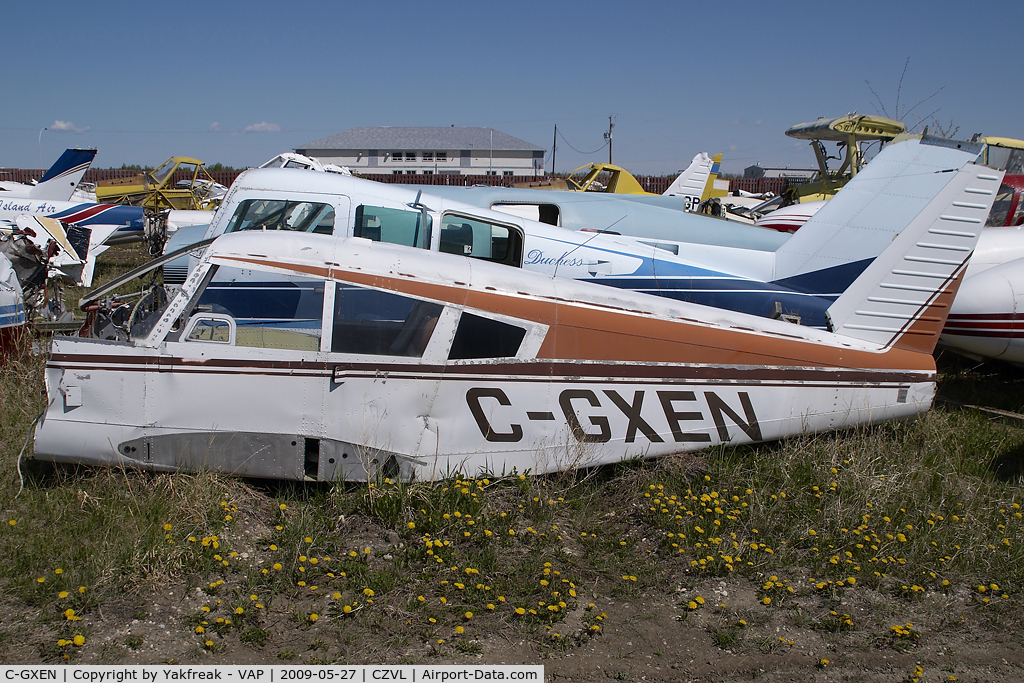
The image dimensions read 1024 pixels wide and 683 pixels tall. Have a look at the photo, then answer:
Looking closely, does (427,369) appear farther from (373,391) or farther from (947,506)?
(947,506)

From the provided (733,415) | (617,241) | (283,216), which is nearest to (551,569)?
(733,415)

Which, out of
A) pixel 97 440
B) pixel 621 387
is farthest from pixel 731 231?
pixel 97 440

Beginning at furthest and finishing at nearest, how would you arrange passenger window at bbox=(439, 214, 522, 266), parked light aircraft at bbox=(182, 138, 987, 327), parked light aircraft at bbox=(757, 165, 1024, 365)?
passenger window at bbox=(439, 214, 522, 266)
parked light aircraft at bbox=(757, 165, 1024, 365)
parked light aircraft at bbox=(182, 138, 987, 327)

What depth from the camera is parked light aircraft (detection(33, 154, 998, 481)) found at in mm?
4023

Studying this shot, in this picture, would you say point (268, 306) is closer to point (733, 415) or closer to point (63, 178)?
point (733, 415)

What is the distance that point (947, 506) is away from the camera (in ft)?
15.7

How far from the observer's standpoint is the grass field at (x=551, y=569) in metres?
3.27

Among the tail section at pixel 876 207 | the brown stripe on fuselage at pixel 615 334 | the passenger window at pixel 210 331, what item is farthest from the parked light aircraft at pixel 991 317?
the passenger window at pixel 210 331

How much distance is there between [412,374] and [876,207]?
202 inches

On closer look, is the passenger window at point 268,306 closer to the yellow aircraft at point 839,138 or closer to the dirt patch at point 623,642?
the dirt patch at point 623,642

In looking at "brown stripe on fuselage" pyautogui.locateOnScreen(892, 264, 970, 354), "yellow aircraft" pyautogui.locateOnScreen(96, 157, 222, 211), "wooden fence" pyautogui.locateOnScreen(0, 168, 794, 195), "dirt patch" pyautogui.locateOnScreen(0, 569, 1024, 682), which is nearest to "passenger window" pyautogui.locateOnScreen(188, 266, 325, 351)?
"dirt patch" pyautogui.locateOnScreen(0, 569, 1024, 682)

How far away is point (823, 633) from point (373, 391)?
286cm

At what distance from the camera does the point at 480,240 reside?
288 inches

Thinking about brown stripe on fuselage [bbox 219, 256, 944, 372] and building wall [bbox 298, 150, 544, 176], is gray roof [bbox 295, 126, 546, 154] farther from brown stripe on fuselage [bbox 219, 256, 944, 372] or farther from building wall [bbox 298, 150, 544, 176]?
brown stripe on fuselage [bbox 219, 256, 944, 372]
